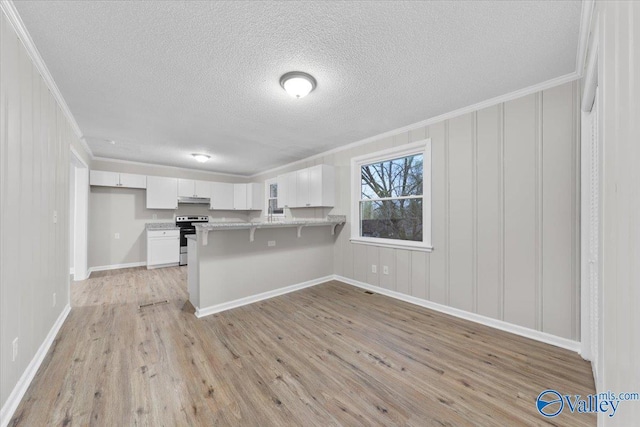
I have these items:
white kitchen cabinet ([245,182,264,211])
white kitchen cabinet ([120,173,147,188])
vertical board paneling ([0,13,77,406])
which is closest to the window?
white kitchen cabinet ([245,182,264,211])

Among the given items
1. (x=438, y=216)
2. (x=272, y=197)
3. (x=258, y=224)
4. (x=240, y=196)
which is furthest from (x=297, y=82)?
(x=240, y=196)

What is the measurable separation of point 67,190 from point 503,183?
497 cm

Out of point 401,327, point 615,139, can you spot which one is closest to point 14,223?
point 615,139

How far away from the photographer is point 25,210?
67.5 inches

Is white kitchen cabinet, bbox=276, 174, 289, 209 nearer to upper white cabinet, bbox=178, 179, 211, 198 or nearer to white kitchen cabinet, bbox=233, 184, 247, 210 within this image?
white kitchen cabinet, bbox=233, 184, 247, 210

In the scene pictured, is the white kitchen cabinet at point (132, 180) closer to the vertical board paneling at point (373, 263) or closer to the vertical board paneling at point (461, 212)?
the vertical board paneling at point (373, 263)

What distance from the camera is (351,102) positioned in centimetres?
273

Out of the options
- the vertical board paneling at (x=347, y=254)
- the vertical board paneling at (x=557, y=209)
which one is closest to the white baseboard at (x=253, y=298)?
the vertical board paneling at (x=347, y=254)

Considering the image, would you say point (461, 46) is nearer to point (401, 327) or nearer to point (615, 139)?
point (615, 139)

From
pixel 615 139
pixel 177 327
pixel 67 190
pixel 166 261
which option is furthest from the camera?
pixel 166 261

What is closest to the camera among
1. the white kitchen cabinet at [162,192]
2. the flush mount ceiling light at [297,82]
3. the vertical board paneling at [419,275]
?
the flush mount ceiling light at [297,82]

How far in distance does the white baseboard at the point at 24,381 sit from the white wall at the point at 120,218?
3.51m

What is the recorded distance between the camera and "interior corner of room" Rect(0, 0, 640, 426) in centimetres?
146

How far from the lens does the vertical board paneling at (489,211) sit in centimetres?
261
